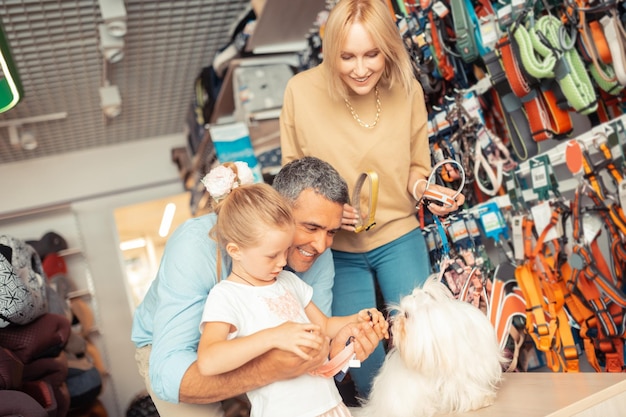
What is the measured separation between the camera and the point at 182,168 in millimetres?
7078

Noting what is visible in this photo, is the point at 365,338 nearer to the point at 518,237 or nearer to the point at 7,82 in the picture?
the point at 518,237

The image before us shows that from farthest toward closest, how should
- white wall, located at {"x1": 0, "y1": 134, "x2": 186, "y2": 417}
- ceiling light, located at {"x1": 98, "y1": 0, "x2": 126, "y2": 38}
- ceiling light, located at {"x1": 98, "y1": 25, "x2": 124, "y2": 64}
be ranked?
1. white wall, located at {"x1": 0, "y1": 134, "x2": 186, "y2": 417}
2. ceiling light, located at {"x1": 98, "y1": 25, "x2": 124, "y2": 64}
3. ceiling light, located at {"x1": 98, "y1": 0, "x2": 126, "y2": 38}

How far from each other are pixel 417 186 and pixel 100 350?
18.9 ft

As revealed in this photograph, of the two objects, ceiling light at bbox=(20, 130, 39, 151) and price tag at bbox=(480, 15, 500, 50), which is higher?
ceiling light at bbox=(20, 130, 39, 151)

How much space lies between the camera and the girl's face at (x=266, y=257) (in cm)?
169

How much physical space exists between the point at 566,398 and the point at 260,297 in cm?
80

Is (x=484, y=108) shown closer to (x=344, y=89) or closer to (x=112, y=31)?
(x=344, y=89)

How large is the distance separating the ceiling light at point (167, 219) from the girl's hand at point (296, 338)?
282 inches

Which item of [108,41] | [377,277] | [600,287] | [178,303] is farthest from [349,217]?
[108,41]

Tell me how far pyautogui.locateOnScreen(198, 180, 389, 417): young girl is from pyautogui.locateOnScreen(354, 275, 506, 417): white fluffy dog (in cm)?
9

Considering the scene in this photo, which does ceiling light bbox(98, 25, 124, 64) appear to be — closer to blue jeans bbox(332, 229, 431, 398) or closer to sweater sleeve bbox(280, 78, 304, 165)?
sweater sleeve bbox(280, 78, 304, 165)

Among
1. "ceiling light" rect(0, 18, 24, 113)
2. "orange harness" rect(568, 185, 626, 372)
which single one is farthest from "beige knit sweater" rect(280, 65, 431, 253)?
"ceiling light" rect(0, 18, 24, 113)

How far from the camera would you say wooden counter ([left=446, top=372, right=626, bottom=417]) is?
1494 millimetres

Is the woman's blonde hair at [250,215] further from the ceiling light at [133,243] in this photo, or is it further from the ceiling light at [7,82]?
the ceiling light at [133,243]
